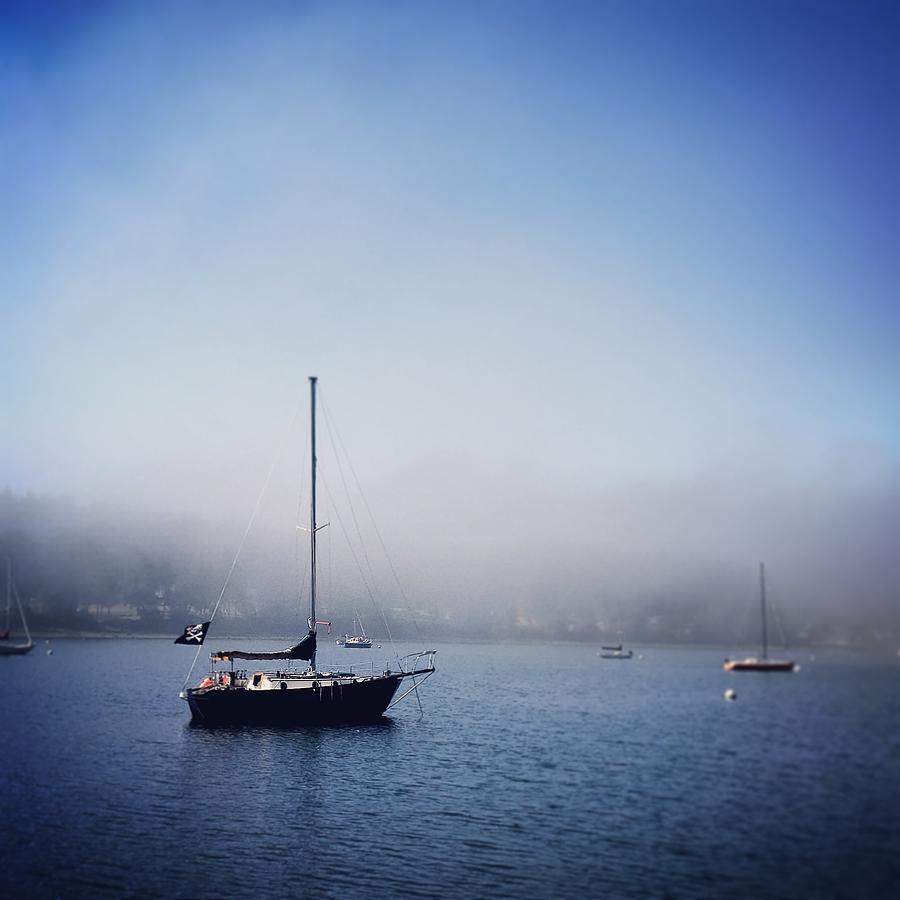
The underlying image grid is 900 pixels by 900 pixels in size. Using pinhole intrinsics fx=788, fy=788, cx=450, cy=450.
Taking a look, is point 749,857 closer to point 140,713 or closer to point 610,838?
point 610,838

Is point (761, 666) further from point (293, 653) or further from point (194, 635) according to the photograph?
point (194, 635)

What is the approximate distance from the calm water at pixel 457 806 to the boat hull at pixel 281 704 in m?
1.80

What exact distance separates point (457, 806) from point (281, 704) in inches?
1180

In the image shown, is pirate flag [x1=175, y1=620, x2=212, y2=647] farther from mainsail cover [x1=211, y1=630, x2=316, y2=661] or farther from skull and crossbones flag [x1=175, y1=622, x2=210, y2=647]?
mainsail cover [x1=211, y1=630, x2=316, y2=661]

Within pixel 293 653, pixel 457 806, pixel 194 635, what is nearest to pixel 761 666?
pixel 293 653

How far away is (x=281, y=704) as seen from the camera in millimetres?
72750

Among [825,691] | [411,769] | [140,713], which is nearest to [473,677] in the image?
[825,691]

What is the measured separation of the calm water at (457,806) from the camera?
114 feet

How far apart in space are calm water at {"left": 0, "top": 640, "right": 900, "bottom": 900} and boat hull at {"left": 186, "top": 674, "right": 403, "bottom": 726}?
1.80 m

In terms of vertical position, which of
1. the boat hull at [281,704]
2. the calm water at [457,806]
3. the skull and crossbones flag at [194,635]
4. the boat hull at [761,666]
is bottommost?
the boat hull at [761,666]

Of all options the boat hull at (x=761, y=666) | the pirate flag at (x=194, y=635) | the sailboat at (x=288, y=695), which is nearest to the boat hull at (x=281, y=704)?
the sailboat at (x=288, y=695)

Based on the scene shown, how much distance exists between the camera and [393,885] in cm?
3381

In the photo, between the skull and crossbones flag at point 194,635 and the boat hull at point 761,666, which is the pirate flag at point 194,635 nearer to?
the skull and crossbones flag at point 194,635

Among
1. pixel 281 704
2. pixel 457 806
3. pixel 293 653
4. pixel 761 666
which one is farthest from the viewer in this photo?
pixel 761 666
